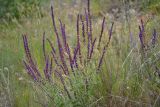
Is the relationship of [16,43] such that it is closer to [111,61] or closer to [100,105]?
[111,61]

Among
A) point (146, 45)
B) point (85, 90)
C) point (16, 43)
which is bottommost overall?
point (16, 43)

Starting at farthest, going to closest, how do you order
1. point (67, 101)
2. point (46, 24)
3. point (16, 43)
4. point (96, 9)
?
point (96, 9)
point (46, 24)
point (16, 43)
point (67, 101)

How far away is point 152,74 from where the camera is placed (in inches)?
122

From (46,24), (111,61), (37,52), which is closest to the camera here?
(111,61)

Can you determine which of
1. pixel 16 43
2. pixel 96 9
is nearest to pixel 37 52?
pixel 16 43

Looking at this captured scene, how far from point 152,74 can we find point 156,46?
0.72ft

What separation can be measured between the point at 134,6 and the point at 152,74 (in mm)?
3079

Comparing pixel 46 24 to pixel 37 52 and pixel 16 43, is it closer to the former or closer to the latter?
pixel 16 43

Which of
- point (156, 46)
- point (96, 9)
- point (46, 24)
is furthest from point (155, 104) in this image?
point (96, 9)

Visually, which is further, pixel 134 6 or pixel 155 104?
pixel 134 6

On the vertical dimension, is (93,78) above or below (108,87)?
above

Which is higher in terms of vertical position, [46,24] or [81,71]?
[81,71]

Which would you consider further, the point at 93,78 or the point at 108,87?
the point at 108,87

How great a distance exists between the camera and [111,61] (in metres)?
3.62
